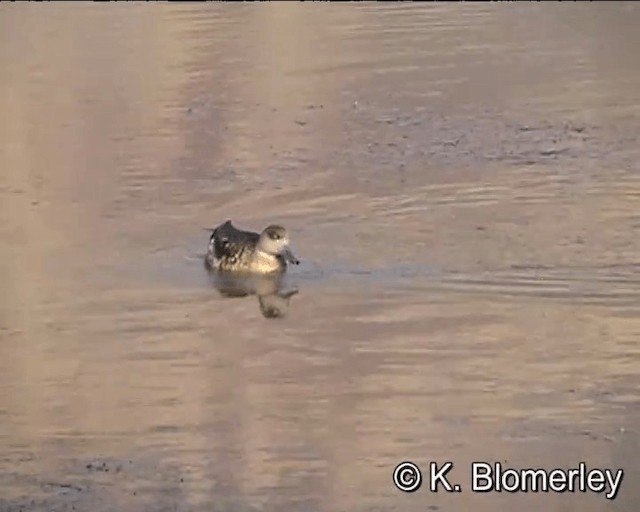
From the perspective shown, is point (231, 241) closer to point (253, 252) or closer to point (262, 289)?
point (253, 252)

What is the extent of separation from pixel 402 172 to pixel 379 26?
822 cm

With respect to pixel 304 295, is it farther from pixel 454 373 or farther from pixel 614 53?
pixel 614 53

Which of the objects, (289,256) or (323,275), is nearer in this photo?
(323,275)

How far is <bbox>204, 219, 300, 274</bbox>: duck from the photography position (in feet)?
38.5

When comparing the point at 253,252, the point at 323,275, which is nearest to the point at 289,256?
the point at 253,252

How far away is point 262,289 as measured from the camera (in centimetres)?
1163

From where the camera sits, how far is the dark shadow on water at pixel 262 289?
36.6 ft

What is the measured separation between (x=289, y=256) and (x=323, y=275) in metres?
0.32

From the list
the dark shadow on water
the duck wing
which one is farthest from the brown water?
the duck wing

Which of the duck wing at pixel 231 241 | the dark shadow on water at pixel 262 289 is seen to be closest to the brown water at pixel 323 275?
the dark shadow on water at pixel 262 289

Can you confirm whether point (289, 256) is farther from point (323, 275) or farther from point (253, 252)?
point (323, 275)

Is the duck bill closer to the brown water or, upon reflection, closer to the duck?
the duck

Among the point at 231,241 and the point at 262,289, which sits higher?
the point at 231,241

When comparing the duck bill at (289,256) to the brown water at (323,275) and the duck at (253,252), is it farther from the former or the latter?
the brown water at (323,275)
